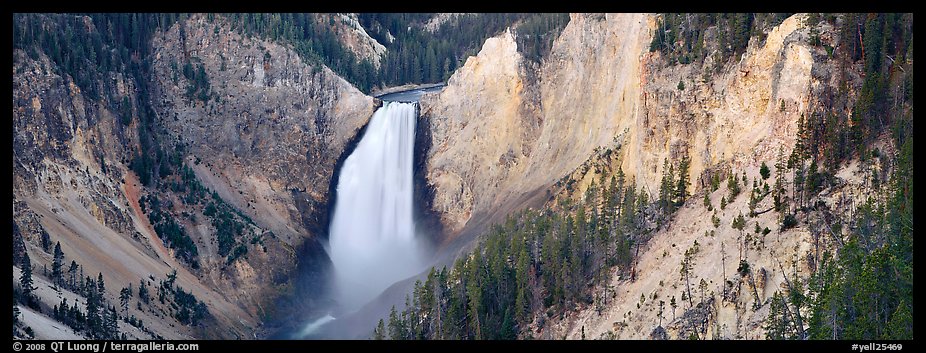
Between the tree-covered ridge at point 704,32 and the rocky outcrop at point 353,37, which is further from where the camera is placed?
the rocky outcrop at point 353,37

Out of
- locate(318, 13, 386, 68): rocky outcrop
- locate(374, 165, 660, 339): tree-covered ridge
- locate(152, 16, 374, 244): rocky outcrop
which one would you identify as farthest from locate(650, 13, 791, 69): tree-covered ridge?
locate(318, 13, 386, 68): rocky outcrop

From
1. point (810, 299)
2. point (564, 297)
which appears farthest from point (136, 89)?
point (810, 299)

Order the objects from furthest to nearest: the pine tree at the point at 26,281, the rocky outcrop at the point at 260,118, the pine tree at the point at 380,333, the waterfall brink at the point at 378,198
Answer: the waterfall brink at the point at 378,198
the rocky outcrop at the point at 260,118
the pine tree at the point at 380,333
the pine tree at the point at 26,281

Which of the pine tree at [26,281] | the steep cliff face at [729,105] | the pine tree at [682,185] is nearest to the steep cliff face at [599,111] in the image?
the steep cliff face at [729,105]

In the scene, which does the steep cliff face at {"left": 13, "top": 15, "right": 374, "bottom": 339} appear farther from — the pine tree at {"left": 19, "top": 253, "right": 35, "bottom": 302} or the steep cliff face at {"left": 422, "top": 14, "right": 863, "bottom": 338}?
the steep cliff face at {"left": 422, "top": 14, "right": 863, "bottom": 338}

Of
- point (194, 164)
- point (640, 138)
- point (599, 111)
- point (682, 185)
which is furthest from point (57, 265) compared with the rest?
point (599, 111)

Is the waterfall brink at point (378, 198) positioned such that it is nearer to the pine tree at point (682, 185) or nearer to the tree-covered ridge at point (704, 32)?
the tree-covered ridge at point (704, 32)

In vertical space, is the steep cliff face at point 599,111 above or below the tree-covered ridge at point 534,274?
above
